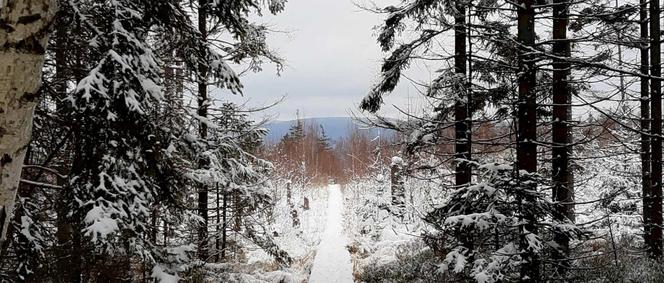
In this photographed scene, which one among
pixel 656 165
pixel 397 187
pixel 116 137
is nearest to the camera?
pixel 116 137

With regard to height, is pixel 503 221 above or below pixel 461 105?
below

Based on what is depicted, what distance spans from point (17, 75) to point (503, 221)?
189 inches

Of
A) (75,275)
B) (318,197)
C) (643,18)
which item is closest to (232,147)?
(75,275)

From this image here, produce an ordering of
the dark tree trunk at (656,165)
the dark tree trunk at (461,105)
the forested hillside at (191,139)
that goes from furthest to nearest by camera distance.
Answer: the dark tree trunk at (656,165)
the dark tree trunk at (461,105)
the forested hillside at (191,139)

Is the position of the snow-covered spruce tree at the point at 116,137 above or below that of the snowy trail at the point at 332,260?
above

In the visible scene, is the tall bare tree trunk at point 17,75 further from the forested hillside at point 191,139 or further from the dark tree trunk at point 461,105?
the dark tree trunk at point 461,105

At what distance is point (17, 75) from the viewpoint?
67.7 inches

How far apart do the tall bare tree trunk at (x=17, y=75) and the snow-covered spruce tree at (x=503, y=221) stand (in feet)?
14.0

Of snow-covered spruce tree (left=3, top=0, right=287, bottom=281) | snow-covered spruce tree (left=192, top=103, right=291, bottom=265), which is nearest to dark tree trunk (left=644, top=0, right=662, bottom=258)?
snow-covered spruce tree (left=192, top=103, right=291, bottom=265)

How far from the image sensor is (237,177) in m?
8.84

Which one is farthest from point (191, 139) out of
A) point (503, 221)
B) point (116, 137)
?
point (503, 221)

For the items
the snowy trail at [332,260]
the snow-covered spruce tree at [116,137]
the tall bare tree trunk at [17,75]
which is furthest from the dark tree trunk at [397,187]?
the tall bare tree trunk at [17,75]

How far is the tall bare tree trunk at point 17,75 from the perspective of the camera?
1701 mm

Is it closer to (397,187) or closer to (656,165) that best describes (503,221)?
(656,165)
